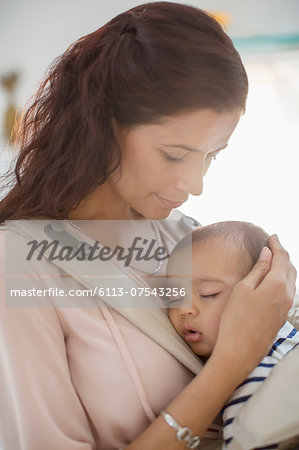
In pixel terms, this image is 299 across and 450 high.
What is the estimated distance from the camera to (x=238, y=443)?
92 cm

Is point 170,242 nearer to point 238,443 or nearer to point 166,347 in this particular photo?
point 166,347

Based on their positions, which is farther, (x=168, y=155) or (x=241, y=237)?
(x=241, y=237)

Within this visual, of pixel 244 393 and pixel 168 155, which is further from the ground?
pixel 168 155

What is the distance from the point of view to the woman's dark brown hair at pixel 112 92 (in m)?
1.04

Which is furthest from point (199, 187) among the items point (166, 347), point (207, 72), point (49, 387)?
point (49, 387)

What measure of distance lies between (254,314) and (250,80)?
2077 mm

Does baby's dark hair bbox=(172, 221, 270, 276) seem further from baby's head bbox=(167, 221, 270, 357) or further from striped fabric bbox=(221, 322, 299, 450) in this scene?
striped fabric bbox=(221, 322, 299, 450)

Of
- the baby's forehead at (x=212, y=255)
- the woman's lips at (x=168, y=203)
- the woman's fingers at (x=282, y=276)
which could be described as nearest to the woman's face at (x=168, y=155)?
the woman's lips at (x=168, y=203)

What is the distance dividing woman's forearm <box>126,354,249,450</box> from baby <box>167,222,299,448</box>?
0.12 meters

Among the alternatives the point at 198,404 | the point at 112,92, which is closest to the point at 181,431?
the point at 198,404

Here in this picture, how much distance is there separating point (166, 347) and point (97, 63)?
0.60 metres

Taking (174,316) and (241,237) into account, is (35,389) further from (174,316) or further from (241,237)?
(241,237)

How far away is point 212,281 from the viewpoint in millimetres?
1143

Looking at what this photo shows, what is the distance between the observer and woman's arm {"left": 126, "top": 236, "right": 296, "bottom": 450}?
924mm
